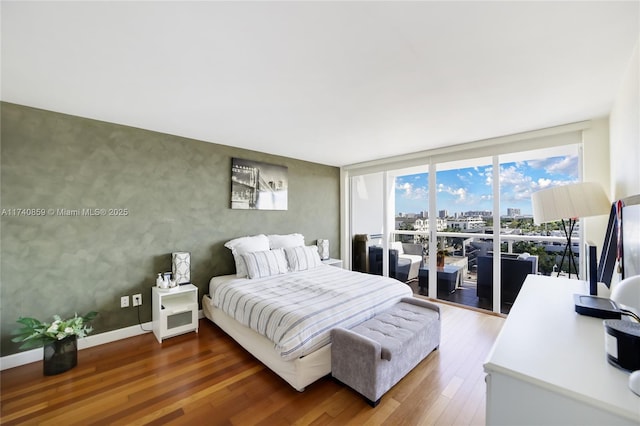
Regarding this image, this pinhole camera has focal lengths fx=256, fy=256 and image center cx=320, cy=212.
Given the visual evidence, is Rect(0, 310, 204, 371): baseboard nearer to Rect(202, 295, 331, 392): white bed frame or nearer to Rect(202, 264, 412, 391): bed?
Rect(202, 264, 412, 391): bed

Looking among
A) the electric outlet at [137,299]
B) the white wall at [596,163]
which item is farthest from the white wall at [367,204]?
the electric outlet at [137,299]

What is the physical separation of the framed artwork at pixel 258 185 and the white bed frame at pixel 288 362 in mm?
1797

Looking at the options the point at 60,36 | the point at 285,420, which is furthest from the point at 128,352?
the point at 60,36

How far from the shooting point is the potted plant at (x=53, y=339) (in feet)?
7.16

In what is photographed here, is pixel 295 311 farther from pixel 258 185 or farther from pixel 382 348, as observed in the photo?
pixel 258 185

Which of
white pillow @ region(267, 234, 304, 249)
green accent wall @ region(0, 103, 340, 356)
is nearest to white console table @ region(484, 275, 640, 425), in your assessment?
white pillow @ region(267, 234, 304, 249)

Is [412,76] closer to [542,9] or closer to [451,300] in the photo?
[542,9]

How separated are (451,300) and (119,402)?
4.05 metres

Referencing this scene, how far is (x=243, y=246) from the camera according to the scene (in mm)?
3527

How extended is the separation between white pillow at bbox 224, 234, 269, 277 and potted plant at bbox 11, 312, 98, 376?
1.56 meters

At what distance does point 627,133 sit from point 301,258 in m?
3.35

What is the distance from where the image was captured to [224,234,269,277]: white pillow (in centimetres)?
333

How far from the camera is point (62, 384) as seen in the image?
2078mm

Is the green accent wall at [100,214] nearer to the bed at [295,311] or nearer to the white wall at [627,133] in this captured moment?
the bed at [295,311]
